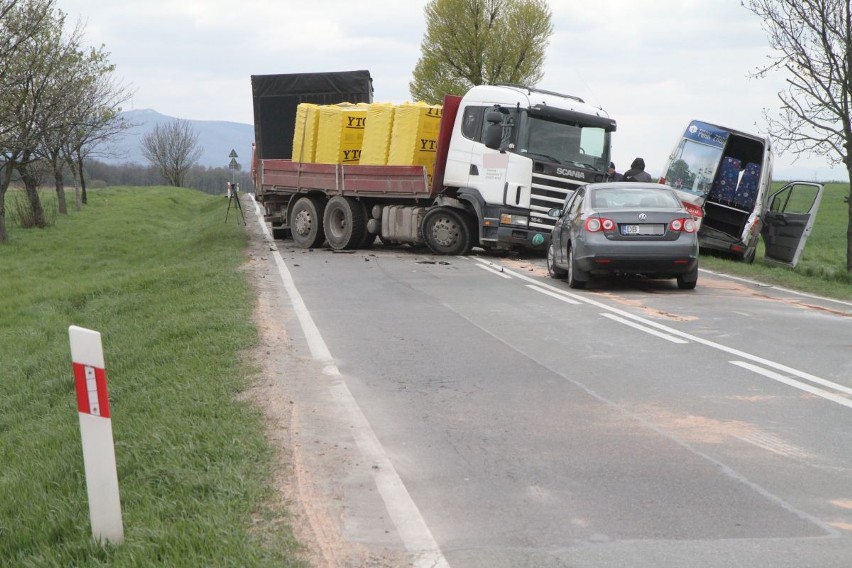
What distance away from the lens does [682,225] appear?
1409 cm

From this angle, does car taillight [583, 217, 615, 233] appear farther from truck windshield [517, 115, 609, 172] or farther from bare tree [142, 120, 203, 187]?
bare tree [142, 120, 203, 187]

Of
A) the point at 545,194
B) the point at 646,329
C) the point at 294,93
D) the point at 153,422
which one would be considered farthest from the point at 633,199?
the point at 294,93

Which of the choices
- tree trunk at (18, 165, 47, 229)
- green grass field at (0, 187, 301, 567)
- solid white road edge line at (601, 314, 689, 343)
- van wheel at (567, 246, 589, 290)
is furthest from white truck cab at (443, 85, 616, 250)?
tree trunk at (18, 165, 47, 229)

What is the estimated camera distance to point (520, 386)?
7.61m

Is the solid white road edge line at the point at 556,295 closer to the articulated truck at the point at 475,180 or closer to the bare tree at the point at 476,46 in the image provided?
the articulated truck at the point at 475,180

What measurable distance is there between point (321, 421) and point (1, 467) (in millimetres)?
2476

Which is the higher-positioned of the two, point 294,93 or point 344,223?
point 294,93

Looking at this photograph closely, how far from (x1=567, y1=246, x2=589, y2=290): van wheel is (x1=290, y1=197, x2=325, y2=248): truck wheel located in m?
8.95

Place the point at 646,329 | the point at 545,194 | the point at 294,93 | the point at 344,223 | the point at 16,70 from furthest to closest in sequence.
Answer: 1. the point at 16,70
2. the point at 294,93
3. the point at 344,223
4. the point at 545,194
5. the point at 646,329

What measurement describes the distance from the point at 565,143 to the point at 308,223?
646cm

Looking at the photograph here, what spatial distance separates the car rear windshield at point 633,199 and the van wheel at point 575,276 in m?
0.83

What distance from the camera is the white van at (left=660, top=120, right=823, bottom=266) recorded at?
20.9m

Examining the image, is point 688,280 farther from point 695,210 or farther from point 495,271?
point 695,210

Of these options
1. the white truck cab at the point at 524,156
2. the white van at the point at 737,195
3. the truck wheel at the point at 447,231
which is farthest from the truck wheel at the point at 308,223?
the white van at the point at 737,195
